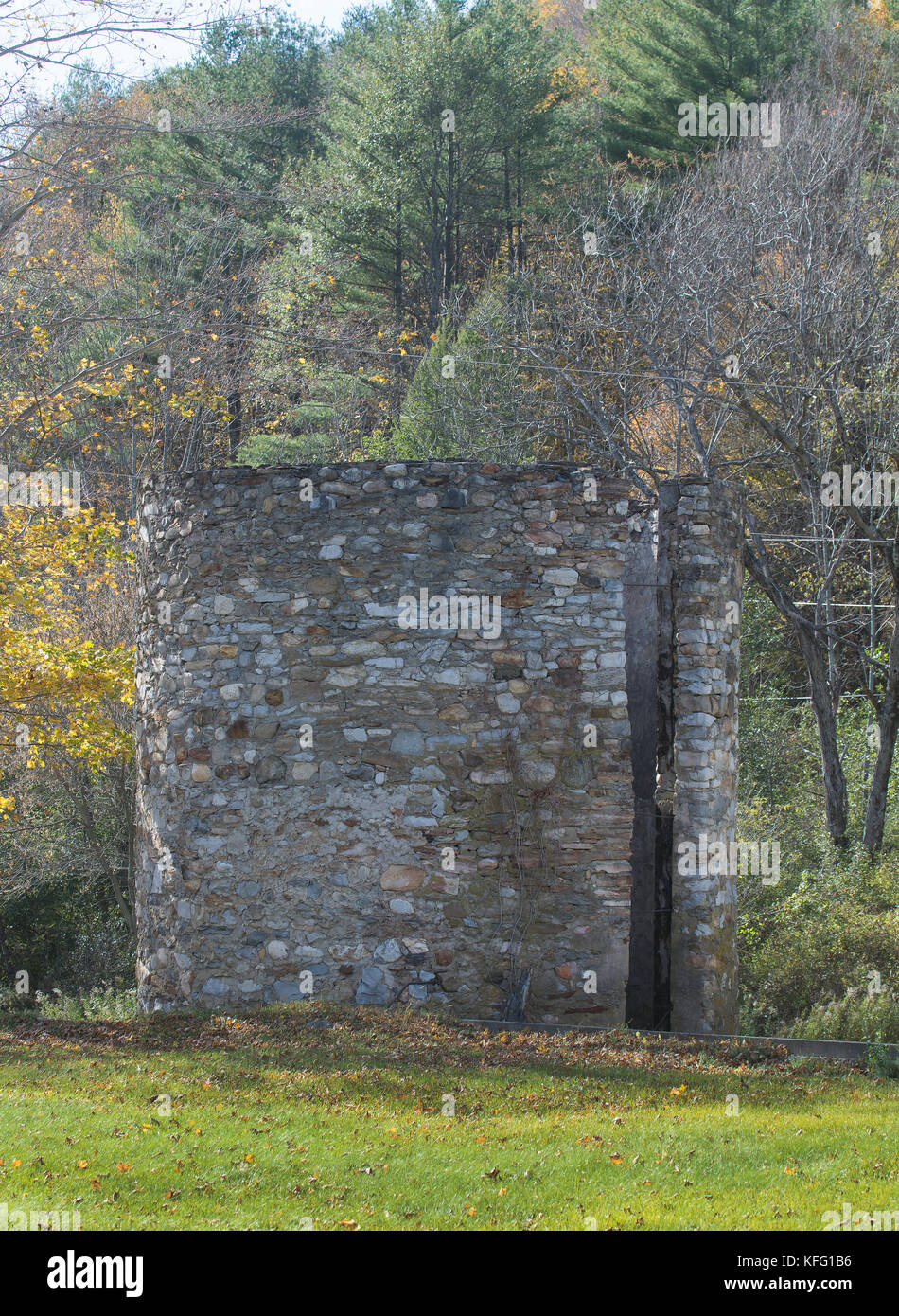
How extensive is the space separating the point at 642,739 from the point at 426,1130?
393 cm

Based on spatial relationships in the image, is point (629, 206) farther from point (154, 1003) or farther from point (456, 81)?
point (154, 1003)

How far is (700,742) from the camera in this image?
8289 millimetres

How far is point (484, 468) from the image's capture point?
26.7 ft

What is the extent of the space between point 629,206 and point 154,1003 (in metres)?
14.6

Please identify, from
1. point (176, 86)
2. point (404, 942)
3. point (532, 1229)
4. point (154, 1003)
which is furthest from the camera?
point (176, 86)

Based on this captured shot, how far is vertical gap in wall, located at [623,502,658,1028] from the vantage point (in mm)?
8477

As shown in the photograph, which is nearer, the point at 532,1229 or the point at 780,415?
the point at 532,1229

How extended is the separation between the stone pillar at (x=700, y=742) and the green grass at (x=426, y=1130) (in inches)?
40.3

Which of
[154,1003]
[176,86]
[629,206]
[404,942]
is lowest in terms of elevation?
[154,1003]

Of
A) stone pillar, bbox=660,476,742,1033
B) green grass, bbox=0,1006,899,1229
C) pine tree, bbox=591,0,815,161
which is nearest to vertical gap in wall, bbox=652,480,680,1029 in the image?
stone pillar, bbox=660,476,742,1033

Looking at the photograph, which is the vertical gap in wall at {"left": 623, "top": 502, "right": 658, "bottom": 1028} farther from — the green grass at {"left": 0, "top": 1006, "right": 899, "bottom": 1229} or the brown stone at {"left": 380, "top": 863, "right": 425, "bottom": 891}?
the brown stone at {"left": 380, "top": 863, "right": 425, "bottom": 891}

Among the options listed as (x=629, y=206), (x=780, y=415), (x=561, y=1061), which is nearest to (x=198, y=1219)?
(x=561, y=1061)

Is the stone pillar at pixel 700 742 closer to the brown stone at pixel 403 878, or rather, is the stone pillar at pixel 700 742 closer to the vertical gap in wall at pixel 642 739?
the vertical gap in wall at pixel 642 739

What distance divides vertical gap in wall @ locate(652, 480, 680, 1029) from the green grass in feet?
3.76
